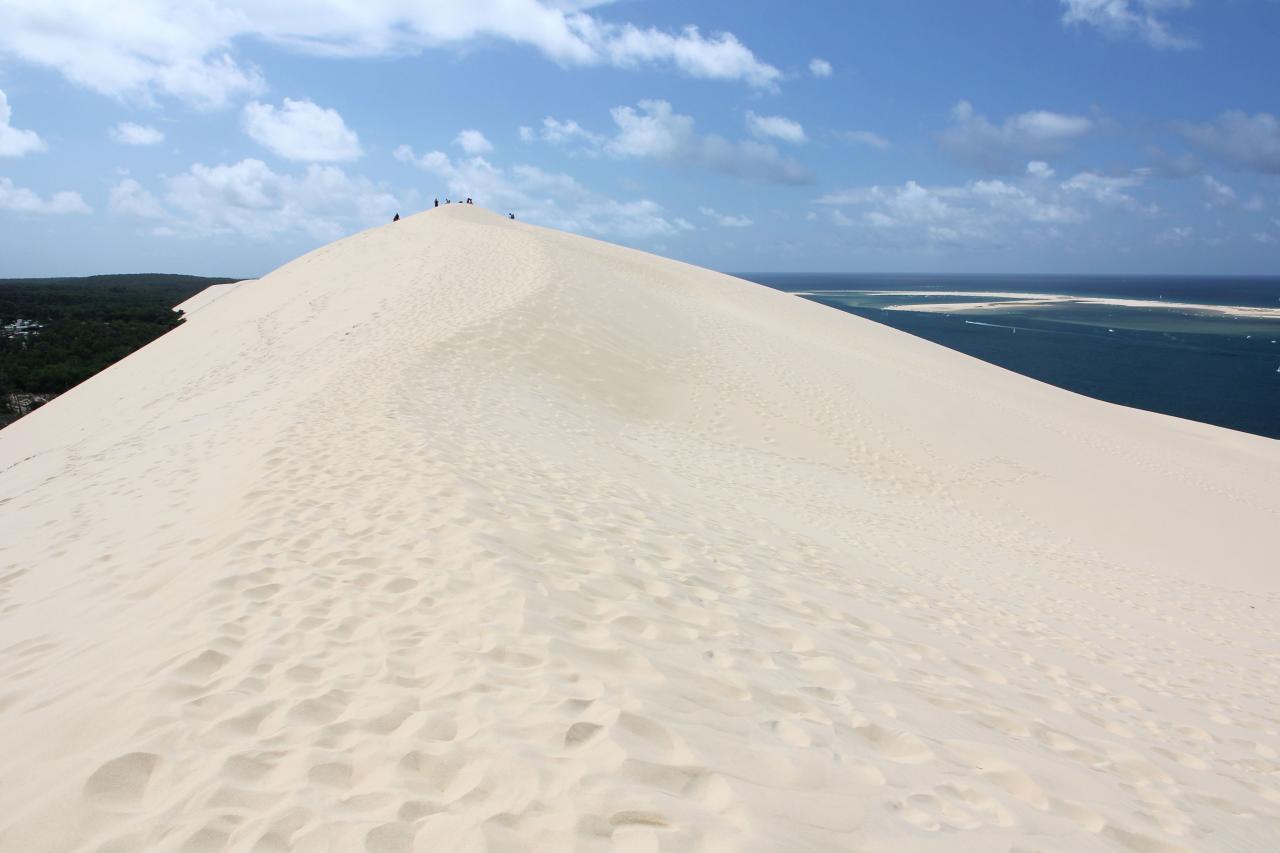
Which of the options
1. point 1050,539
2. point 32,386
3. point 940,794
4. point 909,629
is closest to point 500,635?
point 940,794

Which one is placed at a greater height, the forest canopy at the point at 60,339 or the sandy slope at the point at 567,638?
the forest canopy at the point at 60,339

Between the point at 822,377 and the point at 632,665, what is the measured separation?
15.1 meters

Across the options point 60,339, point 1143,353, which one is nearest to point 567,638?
point 60,339

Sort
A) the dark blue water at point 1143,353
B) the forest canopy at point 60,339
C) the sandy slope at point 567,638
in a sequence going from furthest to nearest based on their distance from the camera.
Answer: the dark blue water at point 1143,353, the forest canopy at point 60,339, the sandy slope at point 567,638

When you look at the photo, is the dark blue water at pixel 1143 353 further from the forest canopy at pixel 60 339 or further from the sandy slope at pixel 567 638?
the forest canopy at pixel 60 339

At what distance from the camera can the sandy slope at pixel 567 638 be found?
9.21 feet

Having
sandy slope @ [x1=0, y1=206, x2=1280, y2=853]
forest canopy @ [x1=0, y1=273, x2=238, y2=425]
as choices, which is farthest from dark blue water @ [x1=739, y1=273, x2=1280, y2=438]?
forest canopy @ [x1=0, y1=273, x2=238, y2=425]

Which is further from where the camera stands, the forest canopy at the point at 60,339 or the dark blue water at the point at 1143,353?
the dark blue water at the point at 1143,353

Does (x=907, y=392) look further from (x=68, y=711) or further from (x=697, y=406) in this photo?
(x=68, y=711)

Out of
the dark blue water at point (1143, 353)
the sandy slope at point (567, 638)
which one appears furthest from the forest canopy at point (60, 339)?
the dark blue water at point (1143, 353)

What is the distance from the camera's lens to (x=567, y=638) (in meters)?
4.02

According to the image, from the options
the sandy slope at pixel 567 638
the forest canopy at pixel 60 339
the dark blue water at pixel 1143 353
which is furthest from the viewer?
the dark blue water at pixel 1143 353

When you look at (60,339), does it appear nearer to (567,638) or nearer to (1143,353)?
(567,638)

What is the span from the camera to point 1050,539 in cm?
1184
